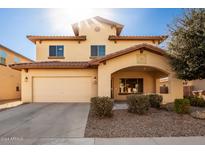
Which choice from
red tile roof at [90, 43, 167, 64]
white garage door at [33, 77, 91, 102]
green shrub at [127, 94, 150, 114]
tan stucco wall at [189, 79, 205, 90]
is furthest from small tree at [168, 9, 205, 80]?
tan stucco wall at [189, 79, 205, 90]

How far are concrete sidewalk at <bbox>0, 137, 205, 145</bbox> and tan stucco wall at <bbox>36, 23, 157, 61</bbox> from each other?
12.8 metres

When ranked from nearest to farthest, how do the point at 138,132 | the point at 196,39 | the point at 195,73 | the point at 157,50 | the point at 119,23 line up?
1. the point at 138,132
2. the point at 196,39
3. the point at 195,73
4. the point at 157,50
5. the point at 119,23

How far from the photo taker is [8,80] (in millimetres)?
21734

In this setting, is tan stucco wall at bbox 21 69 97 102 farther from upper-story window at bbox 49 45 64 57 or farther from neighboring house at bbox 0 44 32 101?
neighboring house at bbox 0 44 32 101

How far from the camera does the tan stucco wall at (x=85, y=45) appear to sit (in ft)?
60.7

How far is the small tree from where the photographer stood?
31.0 feet

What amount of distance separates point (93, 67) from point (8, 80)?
12.0m

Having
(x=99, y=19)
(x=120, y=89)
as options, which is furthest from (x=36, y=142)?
(x=99, y=19)

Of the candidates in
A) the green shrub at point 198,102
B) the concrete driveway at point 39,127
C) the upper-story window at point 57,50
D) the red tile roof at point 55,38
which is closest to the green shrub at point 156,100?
the green shrub at point 198,102

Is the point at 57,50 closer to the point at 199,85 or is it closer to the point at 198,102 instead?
the point at 198,102

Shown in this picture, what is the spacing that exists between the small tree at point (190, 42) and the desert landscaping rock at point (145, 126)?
2648mm
